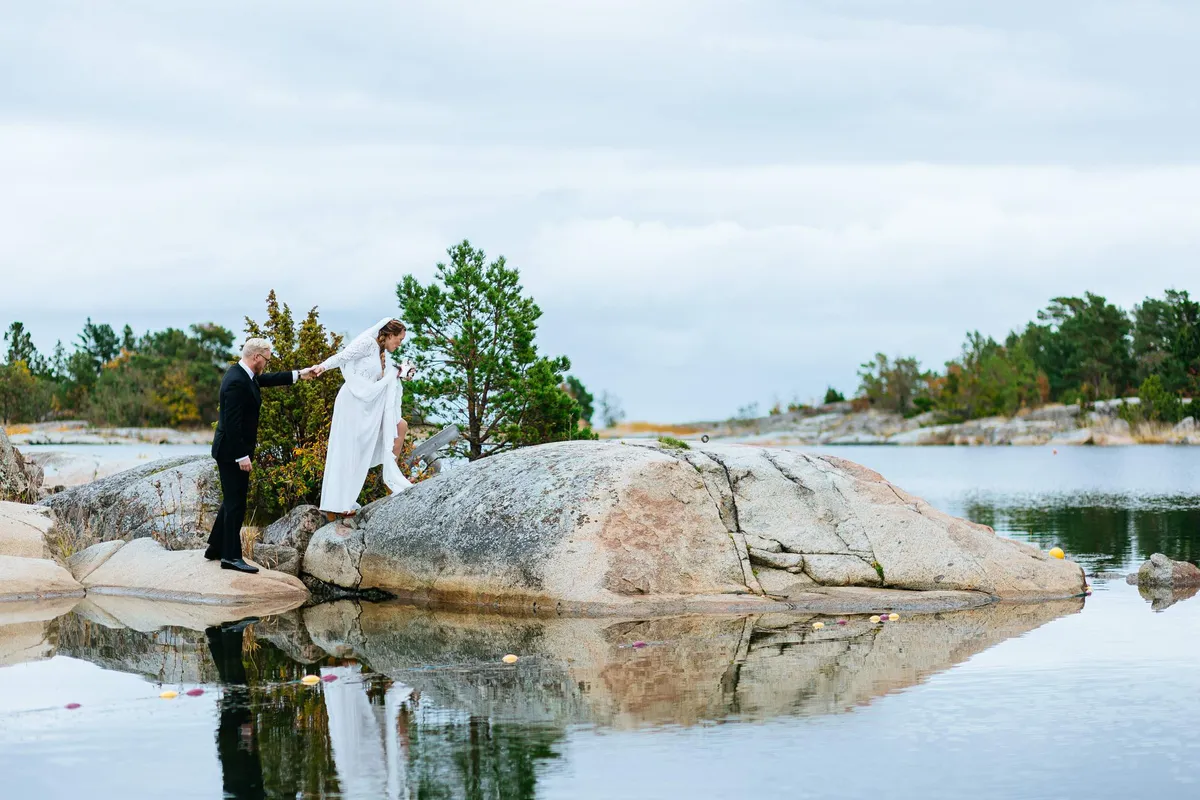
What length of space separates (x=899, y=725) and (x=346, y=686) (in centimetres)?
416

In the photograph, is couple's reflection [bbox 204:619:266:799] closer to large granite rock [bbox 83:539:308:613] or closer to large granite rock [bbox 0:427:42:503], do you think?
large granite rock [bbox 83:539:308:613]

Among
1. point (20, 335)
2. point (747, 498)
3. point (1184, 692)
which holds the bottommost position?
point (1184, 692)

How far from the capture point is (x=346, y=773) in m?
7.12

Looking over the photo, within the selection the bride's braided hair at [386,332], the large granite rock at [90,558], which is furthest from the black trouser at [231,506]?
the bride's braided hair at [386,332]

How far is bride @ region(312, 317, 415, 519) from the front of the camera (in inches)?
620

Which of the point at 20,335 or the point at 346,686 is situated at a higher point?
the point at 20,335

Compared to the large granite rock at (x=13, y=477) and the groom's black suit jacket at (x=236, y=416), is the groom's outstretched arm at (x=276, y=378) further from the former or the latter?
the large granite rock at (x=13, y=477)

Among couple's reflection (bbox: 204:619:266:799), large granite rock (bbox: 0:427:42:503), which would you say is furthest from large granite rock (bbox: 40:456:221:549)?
couple's reflection (bbox: 204:619:266:799)

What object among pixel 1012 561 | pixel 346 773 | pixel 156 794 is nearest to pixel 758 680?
pixel 346 773

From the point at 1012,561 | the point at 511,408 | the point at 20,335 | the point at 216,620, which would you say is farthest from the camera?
the point at 20,335

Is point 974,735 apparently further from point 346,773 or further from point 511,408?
point 511,408

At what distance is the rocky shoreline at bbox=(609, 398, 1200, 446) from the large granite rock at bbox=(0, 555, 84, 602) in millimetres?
62366

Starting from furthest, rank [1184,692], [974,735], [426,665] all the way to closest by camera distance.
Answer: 1. [426,665]
2. [1184,692]
3. [974,735]

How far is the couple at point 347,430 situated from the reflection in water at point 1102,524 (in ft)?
32.9
